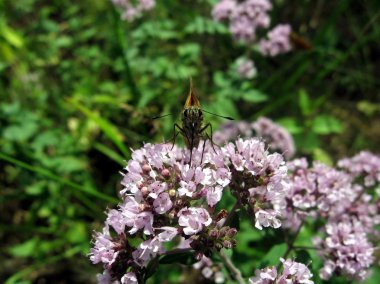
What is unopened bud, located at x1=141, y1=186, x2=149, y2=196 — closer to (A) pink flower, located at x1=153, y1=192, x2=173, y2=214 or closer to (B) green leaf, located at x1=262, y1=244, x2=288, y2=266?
(A) pink flower, located at x1=153, y1=192, x2=173, y2=214

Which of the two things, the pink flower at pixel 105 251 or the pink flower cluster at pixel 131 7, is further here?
the pink flower cluster at pixel 131 7

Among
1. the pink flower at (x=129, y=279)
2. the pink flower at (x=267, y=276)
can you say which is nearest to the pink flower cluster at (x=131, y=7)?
the pink flower at (x=129, y=279)

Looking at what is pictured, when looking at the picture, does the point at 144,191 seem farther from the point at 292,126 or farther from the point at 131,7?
the point at 292,126

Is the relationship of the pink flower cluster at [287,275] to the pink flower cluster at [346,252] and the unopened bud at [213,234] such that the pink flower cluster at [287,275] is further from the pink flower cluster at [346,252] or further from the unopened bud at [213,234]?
the pink flower cluster at [346,252]

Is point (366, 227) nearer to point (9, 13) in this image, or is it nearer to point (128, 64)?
point (128, 64)

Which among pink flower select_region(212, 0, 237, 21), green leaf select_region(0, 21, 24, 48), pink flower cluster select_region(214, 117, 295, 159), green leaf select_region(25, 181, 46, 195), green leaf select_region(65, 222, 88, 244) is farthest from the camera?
green leaf select_region(0, 21, 24, 48)

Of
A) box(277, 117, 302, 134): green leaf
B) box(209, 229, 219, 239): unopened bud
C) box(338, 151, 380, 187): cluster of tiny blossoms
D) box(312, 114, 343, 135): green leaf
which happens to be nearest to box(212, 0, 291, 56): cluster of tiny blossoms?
box(277, 117, 302, 134): green leaf

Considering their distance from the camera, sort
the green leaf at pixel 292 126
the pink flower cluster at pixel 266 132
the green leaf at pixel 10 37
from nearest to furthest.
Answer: the pink flower cluster at pixel 266 132 → the green leaf at pixel 292 126 → the green leaf at pixel 10 37
